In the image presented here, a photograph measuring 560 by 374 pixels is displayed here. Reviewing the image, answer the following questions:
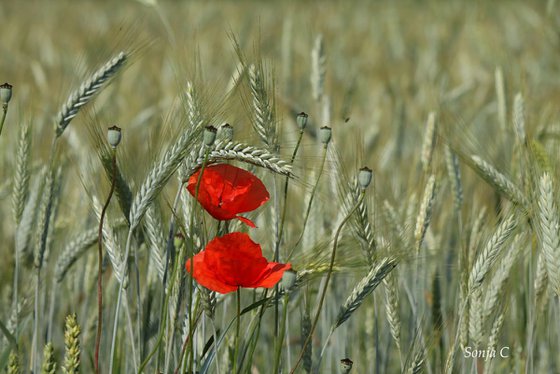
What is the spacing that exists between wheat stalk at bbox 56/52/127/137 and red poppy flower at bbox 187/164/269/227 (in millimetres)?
347

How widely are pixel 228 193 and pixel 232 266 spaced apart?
0.11 meters

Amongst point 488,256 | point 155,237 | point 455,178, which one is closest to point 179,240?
point 155,237

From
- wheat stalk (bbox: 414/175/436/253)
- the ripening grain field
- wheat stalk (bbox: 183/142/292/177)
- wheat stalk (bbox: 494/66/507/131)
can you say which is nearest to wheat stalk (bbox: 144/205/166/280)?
the ripening grain field

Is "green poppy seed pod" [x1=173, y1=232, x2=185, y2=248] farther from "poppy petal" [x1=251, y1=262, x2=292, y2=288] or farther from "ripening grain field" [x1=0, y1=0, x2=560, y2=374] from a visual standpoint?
"poppy petal" [x1=251, y1=262, x2=292, y2=288]

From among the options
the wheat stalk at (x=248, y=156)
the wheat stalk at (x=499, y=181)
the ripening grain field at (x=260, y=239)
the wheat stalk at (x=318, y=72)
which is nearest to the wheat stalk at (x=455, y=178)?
the ripening grain field at (x=260, y=239)

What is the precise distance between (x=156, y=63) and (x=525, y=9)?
2700mm

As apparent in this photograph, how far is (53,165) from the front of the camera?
1539 millimetres

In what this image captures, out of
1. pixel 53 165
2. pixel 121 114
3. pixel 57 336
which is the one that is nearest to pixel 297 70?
pixel 121 114

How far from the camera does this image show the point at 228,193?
1.14 m

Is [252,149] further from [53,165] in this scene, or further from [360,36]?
[360,36]

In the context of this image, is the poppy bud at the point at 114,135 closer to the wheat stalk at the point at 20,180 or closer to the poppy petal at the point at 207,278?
the poppy petal at the point at 207,278

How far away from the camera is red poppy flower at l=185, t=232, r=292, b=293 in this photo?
108 cm

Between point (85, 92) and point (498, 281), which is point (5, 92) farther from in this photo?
point (498, 281)

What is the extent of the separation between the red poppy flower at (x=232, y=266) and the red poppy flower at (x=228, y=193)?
43 millimetres
